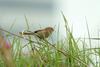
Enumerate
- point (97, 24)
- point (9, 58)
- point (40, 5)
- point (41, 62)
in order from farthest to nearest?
point (40, 5) → point (97, 24) → point (41, 62) → point (9, 58)

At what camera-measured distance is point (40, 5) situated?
45.4 feet

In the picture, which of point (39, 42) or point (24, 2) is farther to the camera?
point (24, 2)

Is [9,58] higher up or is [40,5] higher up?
[40,5]

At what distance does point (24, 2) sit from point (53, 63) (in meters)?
12.1

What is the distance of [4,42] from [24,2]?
12.5 metres

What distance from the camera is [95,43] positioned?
0.82 metres

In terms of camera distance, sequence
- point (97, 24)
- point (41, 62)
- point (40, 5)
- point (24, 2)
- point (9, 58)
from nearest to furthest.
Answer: point (9, 58) → point (41, 62) → point (97, 24) → point (24, 2) → point (40, 5)

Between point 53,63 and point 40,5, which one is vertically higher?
point 40,5

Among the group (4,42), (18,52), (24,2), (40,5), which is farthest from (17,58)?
(40,5)

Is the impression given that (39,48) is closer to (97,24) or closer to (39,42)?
(39,42)

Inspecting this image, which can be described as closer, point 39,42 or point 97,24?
point 39,42

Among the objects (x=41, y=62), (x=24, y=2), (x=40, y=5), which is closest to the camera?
(x=41, y=62)

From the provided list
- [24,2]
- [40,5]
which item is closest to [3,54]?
[24,2]

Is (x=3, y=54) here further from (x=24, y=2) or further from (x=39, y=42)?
(x=24, y=2)
